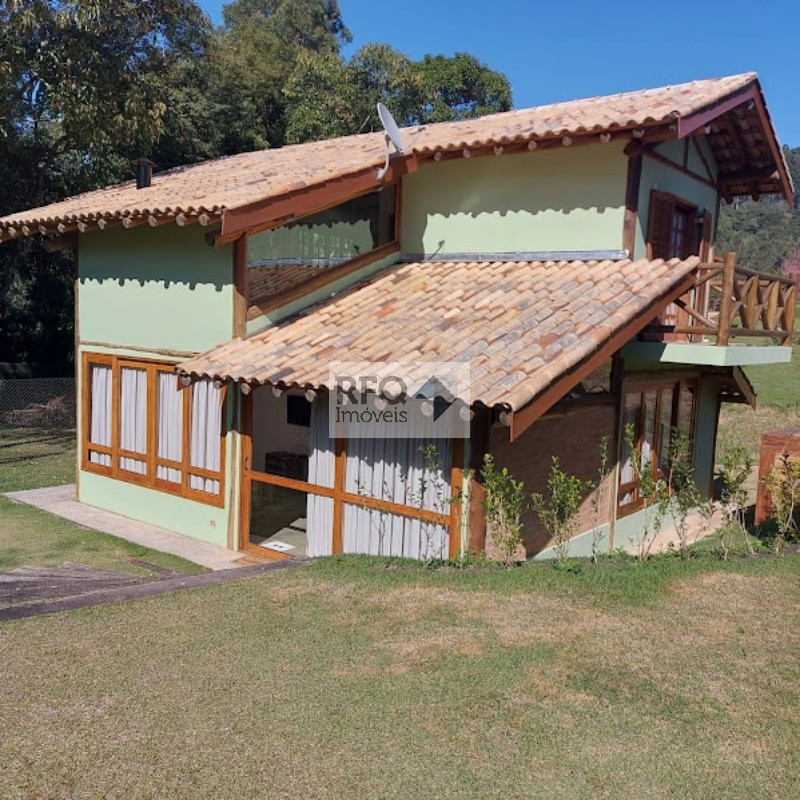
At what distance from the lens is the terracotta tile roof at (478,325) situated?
24.5ft

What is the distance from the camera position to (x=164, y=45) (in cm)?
2267

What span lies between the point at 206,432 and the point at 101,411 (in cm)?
270

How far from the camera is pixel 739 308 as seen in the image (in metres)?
9.47

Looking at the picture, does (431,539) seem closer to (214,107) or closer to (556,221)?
(556,221)

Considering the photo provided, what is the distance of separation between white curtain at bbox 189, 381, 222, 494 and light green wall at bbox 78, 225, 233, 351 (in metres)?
0.67

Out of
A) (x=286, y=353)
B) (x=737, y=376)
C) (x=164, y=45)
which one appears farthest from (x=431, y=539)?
(x=164, y=45)

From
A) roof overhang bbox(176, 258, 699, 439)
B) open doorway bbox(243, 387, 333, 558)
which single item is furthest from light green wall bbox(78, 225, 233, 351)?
open doorway bbox(243, 387, 333, 558)

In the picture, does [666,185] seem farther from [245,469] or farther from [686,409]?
[245,469]

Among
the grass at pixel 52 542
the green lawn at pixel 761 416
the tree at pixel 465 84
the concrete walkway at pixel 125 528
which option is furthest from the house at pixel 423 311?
the tree at pixel 465 84

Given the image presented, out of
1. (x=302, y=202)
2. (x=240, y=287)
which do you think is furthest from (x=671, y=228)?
(x=240, y=287)

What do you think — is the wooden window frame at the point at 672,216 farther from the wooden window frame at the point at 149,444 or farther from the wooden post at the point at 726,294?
the wooden window frame at the point at 149,444

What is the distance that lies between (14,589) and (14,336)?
896 inches

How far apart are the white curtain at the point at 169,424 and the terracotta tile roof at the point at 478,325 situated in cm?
159

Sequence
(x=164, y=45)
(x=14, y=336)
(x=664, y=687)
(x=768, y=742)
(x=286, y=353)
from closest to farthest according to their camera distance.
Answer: (x=768, y=742)
(x=664, y=687)
(x=286, y=353)
(x=164, y=45)
(x=14, y=336)
